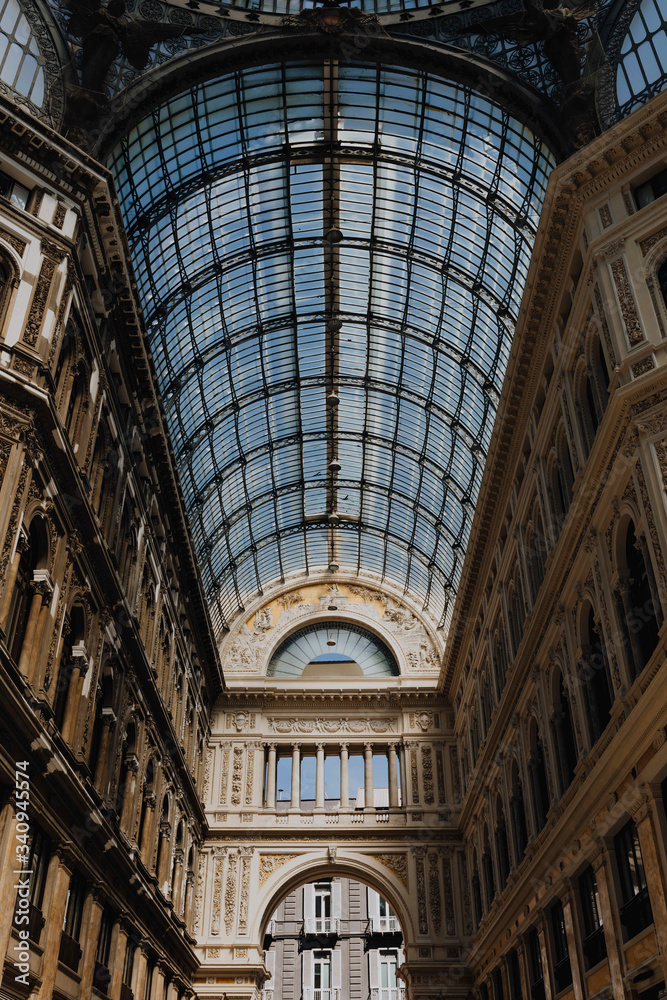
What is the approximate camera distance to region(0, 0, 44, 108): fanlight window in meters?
21.7

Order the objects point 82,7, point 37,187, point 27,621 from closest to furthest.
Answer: point 27,621, point 37,187, point 82,7

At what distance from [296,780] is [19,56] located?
3192 centimetres

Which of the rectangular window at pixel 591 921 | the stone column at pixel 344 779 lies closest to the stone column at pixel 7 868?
the rectangular window at pixel 591 921

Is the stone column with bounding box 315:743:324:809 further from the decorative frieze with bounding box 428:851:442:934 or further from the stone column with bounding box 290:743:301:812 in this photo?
the decorative frieze with bounding box 428:851:442:934

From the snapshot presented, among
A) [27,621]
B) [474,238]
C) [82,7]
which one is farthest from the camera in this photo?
[474,238]

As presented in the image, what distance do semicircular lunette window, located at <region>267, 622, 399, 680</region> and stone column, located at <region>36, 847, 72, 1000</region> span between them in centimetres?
2929

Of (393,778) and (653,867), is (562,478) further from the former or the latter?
(393,778)

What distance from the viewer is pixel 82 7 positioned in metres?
23.7

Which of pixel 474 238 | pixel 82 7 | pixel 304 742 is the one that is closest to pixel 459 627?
pixel 304 742

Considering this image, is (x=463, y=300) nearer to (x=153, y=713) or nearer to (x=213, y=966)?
(x=153, y=713)

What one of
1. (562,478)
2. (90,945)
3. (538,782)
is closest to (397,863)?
(538,782)

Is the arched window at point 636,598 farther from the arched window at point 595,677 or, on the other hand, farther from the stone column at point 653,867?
the stone column at point 653,867

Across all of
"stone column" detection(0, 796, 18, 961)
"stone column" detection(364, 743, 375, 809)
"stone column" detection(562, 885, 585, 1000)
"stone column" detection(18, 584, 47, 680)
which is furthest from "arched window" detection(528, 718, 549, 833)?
"stone column" detection(364, 743, 375, 809)

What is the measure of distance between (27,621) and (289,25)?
18.6 meters
